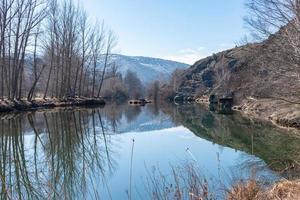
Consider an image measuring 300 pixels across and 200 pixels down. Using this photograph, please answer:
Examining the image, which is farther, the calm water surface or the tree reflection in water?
the calm water surface

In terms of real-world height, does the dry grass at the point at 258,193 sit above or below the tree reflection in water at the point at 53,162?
above

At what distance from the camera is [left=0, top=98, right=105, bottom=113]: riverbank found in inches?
1199

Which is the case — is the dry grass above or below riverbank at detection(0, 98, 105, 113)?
below

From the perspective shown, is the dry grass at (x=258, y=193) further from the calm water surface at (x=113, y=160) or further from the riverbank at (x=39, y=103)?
the riverbank at (x=39, y=103)

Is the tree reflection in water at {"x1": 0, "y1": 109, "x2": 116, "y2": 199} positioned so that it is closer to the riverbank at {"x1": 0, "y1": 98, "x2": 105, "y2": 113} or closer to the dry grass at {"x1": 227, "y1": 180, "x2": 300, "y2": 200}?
the dry grass at {"x1": 227, "y1": 180, "x2": 300, "y2": 200}

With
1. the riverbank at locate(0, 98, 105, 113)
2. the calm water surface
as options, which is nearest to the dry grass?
the calm water surface

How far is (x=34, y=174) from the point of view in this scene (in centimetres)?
939

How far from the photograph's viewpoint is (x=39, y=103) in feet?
125

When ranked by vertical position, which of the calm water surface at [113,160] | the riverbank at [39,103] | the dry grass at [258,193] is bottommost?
the calm water surface at [113,160]

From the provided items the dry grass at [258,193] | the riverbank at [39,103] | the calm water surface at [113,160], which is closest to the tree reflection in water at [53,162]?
the calm water surface at [113,160]

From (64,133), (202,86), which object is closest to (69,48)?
(64,133)

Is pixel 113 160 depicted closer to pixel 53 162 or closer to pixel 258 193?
pixel 53 162

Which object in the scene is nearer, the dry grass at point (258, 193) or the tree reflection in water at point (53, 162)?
the dry grass at point (258, 193)

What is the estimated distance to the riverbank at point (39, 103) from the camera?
99.9 feet
